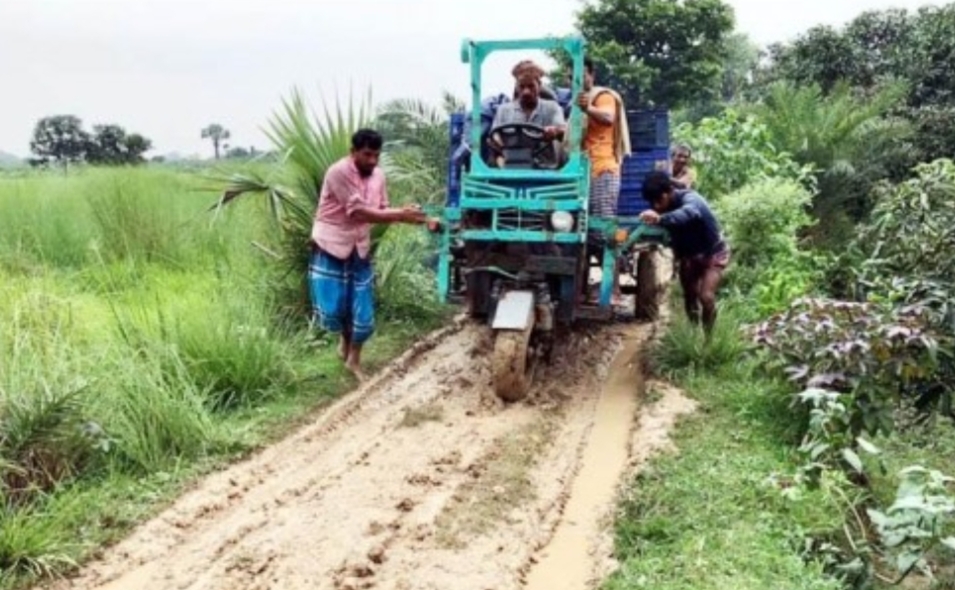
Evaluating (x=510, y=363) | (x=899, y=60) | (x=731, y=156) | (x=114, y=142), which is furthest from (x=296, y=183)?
(x=114, y=142)

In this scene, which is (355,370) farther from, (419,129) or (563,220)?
(419,129)

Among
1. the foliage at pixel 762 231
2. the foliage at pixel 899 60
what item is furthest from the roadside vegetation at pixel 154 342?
the foliage at pixel 899 60

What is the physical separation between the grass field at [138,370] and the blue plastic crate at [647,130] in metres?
2.29

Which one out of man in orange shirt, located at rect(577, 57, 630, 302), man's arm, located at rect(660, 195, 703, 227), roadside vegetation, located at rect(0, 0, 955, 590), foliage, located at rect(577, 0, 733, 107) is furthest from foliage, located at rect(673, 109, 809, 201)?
foliage, located at rect(577, 0, 733, 107)

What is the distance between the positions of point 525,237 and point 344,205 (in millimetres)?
1212

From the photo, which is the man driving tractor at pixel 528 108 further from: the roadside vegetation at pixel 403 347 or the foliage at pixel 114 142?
the foliage at pixel 114 142

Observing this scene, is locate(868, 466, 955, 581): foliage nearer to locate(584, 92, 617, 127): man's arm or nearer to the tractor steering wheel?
the tractor steering wheel

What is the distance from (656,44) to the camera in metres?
24.8

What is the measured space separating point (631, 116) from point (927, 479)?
4.93 meters

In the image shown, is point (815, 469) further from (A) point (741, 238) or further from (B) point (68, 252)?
(B) point (68, 252)

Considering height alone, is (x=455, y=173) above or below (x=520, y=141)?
below

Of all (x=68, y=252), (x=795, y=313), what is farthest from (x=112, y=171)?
(x=795, y=313)

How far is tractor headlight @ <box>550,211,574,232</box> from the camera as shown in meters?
6.37

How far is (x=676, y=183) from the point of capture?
23.3 ft
